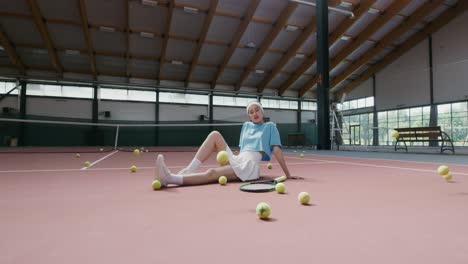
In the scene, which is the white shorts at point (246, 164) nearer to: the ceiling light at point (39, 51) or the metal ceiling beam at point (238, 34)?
the metal ceiling beam at point (238, 34)

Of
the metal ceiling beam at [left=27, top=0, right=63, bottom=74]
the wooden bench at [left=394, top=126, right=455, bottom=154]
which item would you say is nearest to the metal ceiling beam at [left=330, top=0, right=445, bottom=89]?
the wooden bench at [left=394, top=126, right=455, bottom=154]

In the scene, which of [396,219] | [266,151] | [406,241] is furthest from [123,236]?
[266,151]

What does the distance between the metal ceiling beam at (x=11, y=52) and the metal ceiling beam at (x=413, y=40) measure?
79.5 ft

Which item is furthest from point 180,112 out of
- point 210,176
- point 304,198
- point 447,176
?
point 304,198

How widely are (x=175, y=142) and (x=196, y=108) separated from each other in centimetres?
344

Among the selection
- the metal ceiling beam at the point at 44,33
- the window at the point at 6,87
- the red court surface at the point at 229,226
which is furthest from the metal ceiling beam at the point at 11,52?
the red court surface at the point at 229,226

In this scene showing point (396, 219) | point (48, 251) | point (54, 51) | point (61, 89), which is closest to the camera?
point (48, 251)

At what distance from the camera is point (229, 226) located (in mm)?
1558

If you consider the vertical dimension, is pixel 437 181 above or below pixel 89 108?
below

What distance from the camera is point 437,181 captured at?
320cm

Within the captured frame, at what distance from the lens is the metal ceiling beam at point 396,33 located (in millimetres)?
16891

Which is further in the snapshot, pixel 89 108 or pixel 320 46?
pixel 89 108

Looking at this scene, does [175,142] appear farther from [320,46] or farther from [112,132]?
[320,46]

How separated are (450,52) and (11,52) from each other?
26.8 metres
